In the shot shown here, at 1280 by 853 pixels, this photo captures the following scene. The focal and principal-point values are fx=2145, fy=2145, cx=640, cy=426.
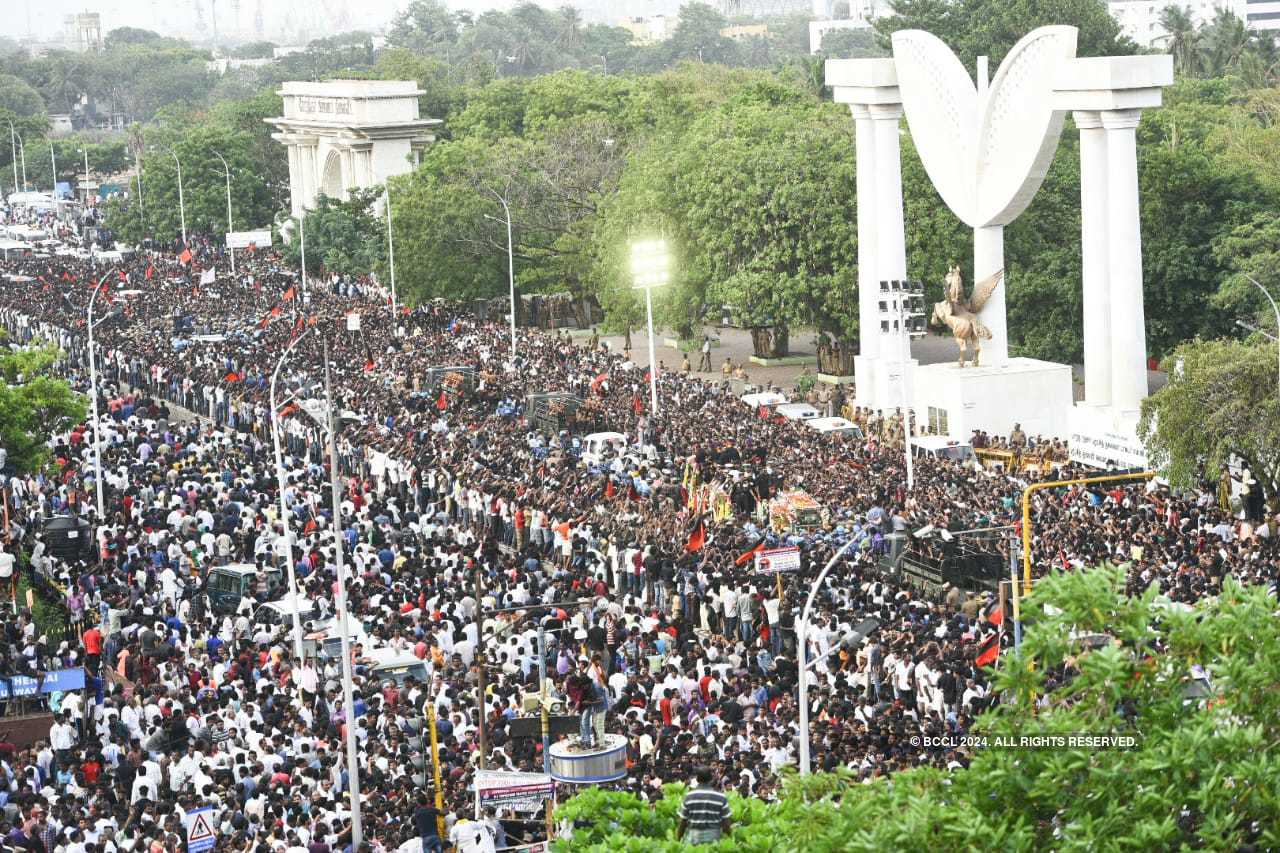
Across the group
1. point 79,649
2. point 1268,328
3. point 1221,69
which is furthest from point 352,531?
point 1221,69

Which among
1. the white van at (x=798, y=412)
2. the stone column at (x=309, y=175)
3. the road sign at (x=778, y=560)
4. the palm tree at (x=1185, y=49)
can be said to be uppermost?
the palm tree at (x=1185, y=49)

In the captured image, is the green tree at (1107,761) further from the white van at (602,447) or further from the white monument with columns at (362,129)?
the white monument with columns at (362,129)

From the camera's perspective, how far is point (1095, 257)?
155 ft

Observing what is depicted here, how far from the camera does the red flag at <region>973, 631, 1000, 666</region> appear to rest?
27.3 m

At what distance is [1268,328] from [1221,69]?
55790 mm

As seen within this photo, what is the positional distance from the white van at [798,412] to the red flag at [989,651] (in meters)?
21.4

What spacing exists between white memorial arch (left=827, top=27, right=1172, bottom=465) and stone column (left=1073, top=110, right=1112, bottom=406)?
0.03 meters

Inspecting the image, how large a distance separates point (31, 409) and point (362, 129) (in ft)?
169

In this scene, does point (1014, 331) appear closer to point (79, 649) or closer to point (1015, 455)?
point (1015, 455)

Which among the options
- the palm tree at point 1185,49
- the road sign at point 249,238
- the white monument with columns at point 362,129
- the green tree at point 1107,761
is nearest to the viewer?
the green tree at point 1107,761

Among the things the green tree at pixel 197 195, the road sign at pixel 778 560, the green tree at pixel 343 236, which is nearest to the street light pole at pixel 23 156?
the green tree at pixel 197 195

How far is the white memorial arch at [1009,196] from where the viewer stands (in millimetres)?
46219

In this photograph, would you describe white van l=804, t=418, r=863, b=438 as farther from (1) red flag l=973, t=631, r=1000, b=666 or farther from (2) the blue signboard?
(2) the blue signboard

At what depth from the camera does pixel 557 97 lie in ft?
284
